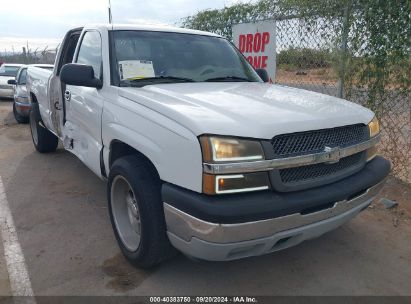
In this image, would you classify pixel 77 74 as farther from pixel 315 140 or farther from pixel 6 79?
pixel 6 79

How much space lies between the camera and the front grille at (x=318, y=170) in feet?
7.97

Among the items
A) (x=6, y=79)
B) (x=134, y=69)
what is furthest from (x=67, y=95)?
(x=6, y=79)

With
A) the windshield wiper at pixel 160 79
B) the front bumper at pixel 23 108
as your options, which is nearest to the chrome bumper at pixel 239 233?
the windshield wiper at pixel 160 79

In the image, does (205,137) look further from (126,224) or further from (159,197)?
(126,224)

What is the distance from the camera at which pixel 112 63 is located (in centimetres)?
339

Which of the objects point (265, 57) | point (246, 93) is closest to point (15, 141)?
point (265, 57)

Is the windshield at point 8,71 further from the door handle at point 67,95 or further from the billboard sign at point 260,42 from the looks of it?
the door handle at point 67,95

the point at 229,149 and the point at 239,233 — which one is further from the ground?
the point at 229,149

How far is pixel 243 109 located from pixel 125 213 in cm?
141

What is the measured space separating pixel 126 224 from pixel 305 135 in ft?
5.52

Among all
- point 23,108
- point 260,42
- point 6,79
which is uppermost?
point 260,42

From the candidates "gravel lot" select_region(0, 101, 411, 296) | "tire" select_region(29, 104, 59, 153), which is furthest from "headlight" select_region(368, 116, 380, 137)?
"tire" select_region(29, 104, 59, 153)

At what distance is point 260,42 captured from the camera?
241 inches

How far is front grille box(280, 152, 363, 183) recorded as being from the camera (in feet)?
7.97
